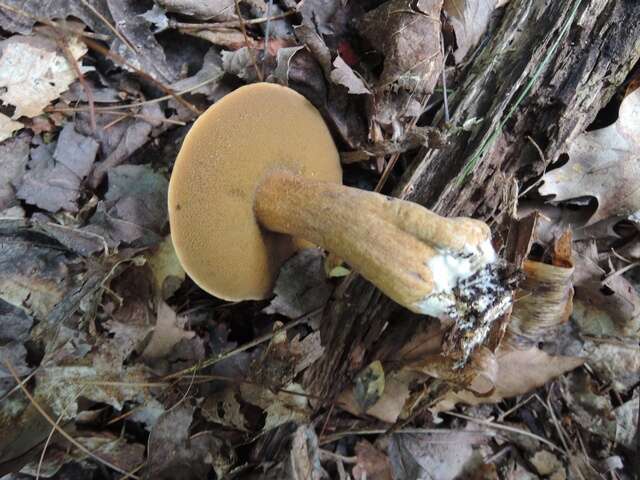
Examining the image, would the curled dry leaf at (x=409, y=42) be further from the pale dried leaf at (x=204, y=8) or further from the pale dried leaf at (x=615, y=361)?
the pale dried leaf at (x=615, y=361)

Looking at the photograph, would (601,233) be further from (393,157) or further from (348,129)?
(348,129)

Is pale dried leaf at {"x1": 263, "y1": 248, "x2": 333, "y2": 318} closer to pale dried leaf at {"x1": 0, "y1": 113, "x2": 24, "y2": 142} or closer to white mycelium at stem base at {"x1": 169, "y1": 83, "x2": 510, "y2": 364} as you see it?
white mycelium at stem base at {"x1": 169, "y1": 83, "x2": 510, "y2": 364}

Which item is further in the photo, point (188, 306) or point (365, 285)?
point (188, 306)

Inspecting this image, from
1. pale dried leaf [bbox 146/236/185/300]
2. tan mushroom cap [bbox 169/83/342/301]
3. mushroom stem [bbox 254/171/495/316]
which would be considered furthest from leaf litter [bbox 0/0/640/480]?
mushroom stem [bbox 254/171/495/316]

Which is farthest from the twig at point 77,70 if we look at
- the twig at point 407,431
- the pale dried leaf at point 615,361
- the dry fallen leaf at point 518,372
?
the pale dried leaf at point 615,361

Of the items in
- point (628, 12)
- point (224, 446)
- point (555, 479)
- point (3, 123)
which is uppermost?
point (628, 12)

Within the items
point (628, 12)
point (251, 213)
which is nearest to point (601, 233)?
point (628, 12)

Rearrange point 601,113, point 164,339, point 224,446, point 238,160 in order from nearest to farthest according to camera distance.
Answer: point 238,160, point 224,446, point 164,339, point 601,113
